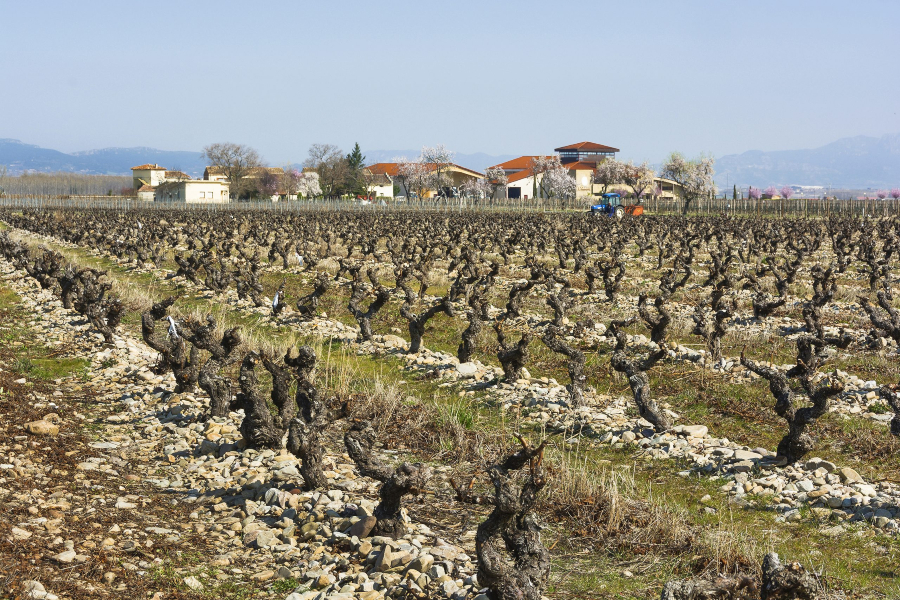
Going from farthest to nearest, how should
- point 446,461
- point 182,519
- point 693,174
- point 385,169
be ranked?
point 385,169
point 693,174
point 446,461
point 182,519

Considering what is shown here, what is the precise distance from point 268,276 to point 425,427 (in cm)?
1737

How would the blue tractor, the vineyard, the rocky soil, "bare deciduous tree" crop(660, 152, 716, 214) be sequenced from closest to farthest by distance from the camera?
1. the rocky soil
2. the vineyard
3. the blue tractor
4. "bare deciduous tree" crop(660, 152, 716, 214)

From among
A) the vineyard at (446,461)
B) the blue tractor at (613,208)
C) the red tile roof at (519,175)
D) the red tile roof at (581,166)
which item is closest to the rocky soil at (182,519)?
the vineyard at (446,461)

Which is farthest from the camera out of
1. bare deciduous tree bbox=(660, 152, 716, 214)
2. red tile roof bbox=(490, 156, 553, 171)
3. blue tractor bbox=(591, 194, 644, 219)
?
red tile roof bbox=(490, 156, 553, 171)

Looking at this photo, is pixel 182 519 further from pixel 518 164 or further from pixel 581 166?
pixel 518 164

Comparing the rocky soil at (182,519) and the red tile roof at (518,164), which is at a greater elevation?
the red tile roof at (518,164)

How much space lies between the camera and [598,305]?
20469 millimetres

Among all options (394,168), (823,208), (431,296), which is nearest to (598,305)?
(431,296)

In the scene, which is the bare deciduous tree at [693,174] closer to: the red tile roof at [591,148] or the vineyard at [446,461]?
the red tile roof at [591,148]

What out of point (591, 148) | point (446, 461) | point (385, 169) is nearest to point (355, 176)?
point (385, 169)

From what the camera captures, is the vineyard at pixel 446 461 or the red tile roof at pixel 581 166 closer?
the vineyard at pixel 446 461

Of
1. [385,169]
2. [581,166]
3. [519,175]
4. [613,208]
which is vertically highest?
[385,169]

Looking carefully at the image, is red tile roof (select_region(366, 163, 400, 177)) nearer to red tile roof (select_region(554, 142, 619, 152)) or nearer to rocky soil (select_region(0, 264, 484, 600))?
red tile roof (select_region(554, 142, 619, 152))

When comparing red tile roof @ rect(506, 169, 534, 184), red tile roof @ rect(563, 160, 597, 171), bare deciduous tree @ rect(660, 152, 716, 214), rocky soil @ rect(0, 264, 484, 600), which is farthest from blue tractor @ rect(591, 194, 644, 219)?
rocky soil @ rect(0, 264, 484, 600)
